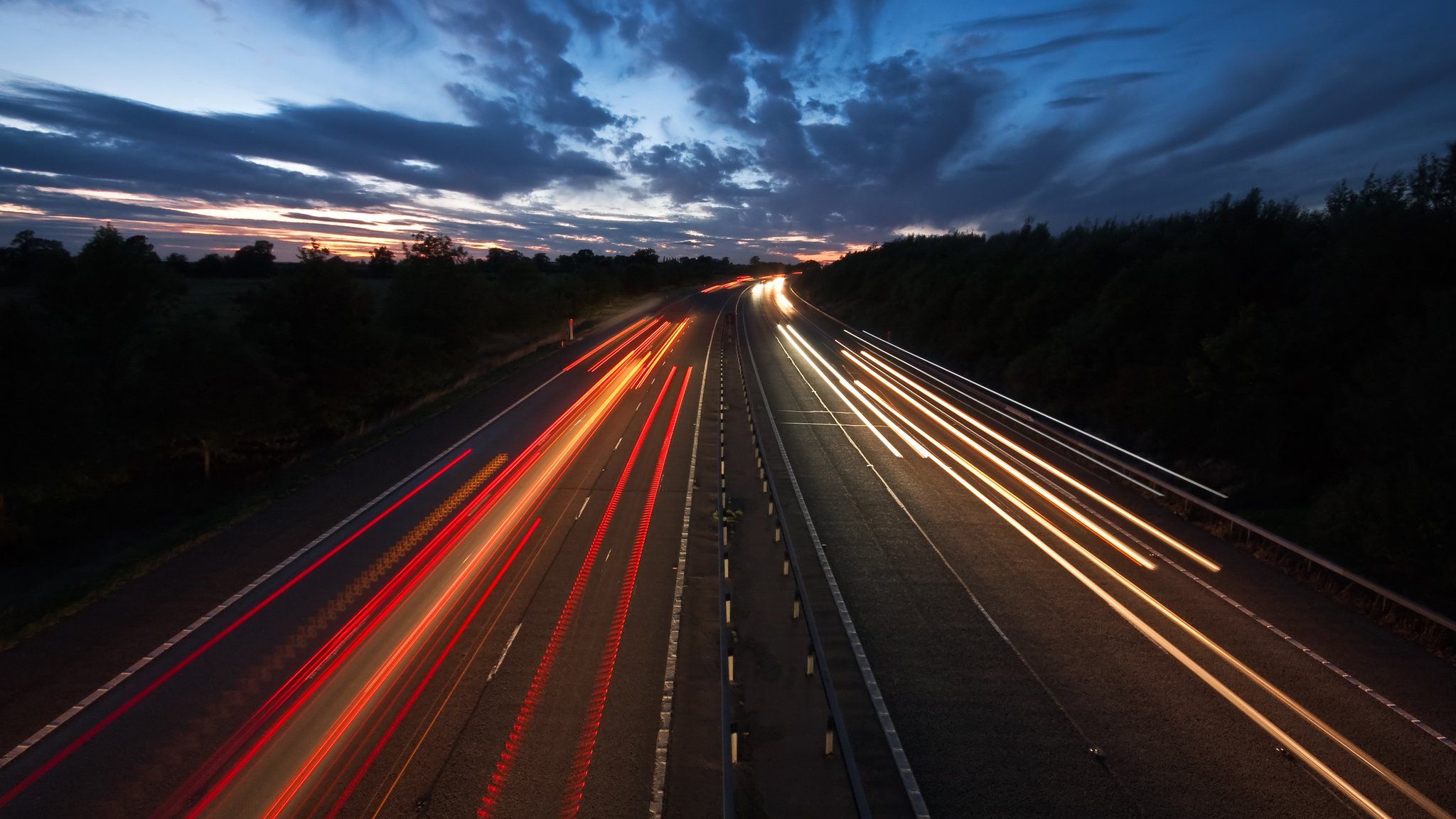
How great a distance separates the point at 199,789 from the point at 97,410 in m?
15.3

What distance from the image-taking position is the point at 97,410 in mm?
17062

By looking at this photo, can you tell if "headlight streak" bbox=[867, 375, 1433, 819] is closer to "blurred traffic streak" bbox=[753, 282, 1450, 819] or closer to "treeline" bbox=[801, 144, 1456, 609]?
"blurred traffic streak" bbox=[753, 282, 1450, 819]

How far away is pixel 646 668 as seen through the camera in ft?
28.8

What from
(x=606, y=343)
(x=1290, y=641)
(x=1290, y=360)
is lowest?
(x=606, y=343)

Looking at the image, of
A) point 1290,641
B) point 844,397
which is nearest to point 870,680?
point 1290,641

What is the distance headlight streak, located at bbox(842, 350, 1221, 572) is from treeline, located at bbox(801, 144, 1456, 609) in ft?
6.62

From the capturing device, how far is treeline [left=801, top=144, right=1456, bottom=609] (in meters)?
11.8

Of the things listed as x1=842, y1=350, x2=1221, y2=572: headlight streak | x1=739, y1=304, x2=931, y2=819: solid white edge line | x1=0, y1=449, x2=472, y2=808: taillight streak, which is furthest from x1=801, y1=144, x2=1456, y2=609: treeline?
x1=0, y1=449, x2=472, y2=808: taillight streak

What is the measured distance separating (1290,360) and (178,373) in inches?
1190

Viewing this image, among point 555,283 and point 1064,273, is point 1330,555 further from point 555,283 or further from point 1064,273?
point 555,283

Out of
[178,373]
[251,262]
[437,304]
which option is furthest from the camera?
[251,262]

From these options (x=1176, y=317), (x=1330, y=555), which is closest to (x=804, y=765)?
(x=1330, y=555)

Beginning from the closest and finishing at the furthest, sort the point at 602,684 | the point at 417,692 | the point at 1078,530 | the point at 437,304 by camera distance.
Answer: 1. the point at 417,692
2. the point at 602,684
3. the point at 1078,530
4. the point at 437,304

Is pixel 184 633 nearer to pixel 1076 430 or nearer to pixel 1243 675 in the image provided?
pixel 1243 675
